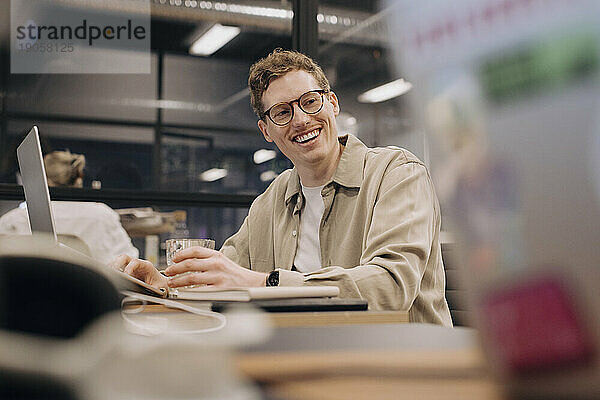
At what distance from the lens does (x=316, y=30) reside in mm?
3527

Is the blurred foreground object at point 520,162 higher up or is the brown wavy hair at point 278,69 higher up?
the brown wavy hair at point 278,69

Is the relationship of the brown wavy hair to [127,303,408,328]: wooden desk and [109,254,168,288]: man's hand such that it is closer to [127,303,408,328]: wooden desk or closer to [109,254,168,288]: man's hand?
[109,254,168,288]: man's hand

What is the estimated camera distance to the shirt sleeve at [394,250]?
1.07 metres

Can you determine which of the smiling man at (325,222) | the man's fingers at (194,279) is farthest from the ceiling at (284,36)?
the man's fingers at (194,279)

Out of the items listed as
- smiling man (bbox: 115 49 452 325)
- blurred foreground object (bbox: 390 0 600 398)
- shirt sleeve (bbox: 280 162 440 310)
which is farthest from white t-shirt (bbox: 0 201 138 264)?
blurred foreground object (bbox: 390 0 600 398)

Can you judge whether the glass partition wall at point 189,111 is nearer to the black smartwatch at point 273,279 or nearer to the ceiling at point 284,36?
the ceiling at point 284,36

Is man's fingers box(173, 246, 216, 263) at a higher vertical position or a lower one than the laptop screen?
lower

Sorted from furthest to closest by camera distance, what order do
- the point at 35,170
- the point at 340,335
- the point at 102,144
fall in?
the point at 102,144 < the point at 35,170 < the point at 340,335

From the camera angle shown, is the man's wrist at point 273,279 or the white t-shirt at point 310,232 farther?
the white t-shirt at point 310,232

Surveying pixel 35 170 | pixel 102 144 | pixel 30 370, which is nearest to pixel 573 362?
pixel 30 370

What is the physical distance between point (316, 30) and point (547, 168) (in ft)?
11.3

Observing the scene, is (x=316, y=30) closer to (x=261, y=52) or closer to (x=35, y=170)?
(x=261, y=52)

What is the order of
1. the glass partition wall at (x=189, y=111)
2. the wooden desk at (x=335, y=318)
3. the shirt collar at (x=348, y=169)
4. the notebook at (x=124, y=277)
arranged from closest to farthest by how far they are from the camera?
the wooden desk at (x=335, y=318) < the notebook at (x=124, y=277) < the shirt collar at (x=348, y=169) < the glass partition wall at (x=189, y=111)

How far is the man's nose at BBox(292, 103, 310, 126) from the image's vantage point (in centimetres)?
182
